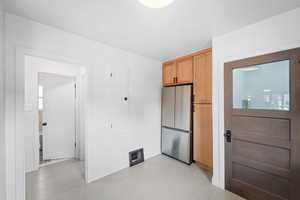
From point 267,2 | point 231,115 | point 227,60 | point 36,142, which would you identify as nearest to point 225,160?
point 231,115

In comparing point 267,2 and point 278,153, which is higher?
point 267,2

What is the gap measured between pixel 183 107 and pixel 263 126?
1.41 meters

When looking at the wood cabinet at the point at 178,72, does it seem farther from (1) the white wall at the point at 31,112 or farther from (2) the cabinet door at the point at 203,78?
(1) the white wall at the point at 31,112

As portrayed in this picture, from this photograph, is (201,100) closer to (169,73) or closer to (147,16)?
(169,73)

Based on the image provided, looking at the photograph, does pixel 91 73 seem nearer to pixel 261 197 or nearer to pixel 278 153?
pixel 278 153

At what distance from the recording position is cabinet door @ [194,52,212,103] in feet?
Result: 8.36

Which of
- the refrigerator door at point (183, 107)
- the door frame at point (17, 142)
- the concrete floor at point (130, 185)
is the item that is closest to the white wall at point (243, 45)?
the concrete floor at point (130, 185)

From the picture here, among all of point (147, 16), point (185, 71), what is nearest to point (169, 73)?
point (185, 71)

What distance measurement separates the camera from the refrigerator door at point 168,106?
3.11m

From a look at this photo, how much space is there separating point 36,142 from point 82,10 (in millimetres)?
2649

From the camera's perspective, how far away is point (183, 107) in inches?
114

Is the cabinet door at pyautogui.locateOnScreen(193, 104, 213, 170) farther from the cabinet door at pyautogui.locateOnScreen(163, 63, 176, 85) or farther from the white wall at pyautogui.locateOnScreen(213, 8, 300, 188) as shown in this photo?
the cabinet door at pyautogui.locateOnScreen(163, 63, 176, 85)

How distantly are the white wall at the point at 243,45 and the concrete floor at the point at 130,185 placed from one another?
1.17 ft

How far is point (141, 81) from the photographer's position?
3035mm
